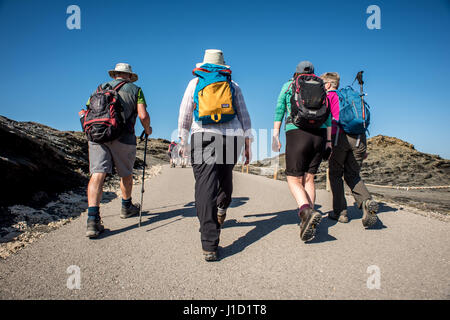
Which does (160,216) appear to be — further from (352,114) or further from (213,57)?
(352,114)

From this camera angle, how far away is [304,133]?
307 centimetres

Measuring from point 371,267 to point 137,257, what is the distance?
229 cm

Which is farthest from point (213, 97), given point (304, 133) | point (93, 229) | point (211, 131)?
point (93, 229)

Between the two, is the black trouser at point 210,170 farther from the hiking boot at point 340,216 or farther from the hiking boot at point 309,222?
the hiking boot at point 340,216

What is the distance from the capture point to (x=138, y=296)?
1902 mm

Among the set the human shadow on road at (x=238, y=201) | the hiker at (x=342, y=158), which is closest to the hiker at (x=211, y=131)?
the hiker at (x=342, y=158)

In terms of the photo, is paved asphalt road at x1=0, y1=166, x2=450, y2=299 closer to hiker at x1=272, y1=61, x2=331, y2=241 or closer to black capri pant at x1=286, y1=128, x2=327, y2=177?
hiker at x1=272, y1=61, x2=331, y2=241

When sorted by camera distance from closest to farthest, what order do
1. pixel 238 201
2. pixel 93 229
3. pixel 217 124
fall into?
pixel 217 124 → pixel 93 229 → pixel 238 201

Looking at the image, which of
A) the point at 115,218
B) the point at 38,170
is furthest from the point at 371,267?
the point at 38,170

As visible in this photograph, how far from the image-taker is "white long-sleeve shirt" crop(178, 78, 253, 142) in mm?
2770

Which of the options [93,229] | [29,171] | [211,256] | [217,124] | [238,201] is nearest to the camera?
[211,256]

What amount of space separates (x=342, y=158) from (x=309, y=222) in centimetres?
153

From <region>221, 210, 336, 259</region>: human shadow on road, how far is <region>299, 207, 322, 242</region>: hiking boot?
21 cm
